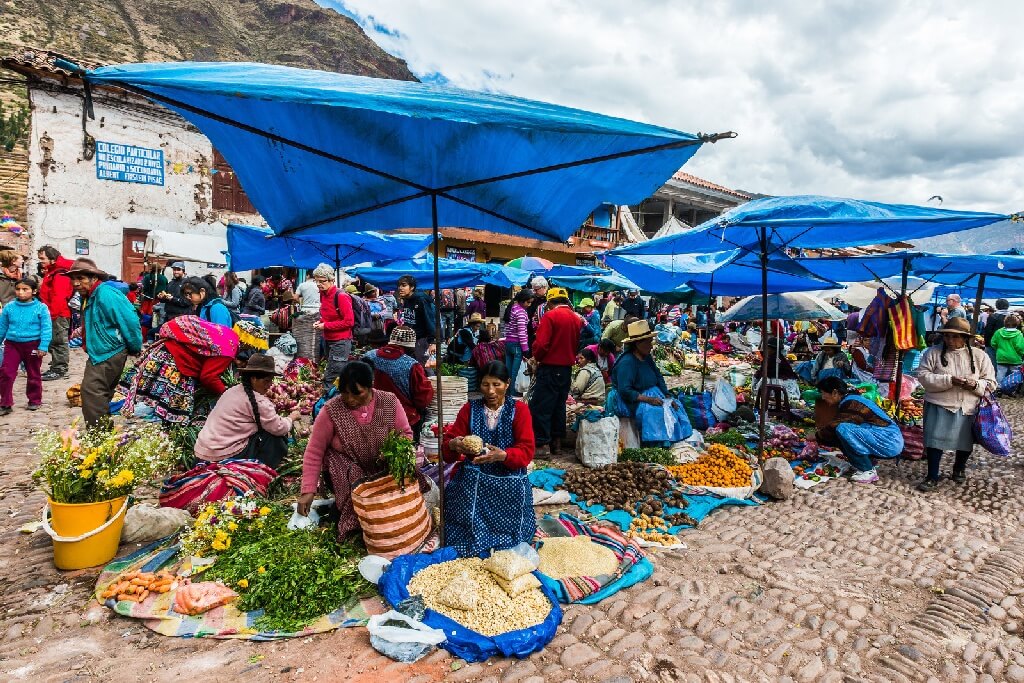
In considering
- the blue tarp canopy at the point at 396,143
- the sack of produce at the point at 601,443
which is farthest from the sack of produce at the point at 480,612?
the sack of produce at the point at 601,443

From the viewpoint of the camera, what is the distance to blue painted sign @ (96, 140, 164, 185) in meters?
15.9

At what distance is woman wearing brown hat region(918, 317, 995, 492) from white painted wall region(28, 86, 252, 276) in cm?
1845

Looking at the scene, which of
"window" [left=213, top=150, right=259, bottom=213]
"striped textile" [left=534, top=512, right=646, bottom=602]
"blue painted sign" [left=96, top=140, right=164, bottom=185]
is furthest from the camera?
"window" [left=213, top=150, right=259, bottom=213]

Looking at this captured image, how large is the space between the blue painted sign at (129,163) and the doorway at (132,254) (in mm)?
1559

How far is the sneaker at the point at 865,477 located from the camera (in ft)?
19.0

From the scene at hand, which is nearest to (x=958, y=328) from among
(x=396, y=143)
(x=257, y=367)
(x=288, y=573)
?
(x=396, y=143)

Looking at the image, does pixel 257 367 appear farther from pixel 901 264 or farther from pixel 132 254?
pixel 132 254

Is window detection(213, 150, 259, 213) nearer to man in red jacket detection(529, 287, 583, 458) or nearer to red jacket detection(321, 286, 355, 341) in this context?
red jacket detection(321, 286, 355, 341)

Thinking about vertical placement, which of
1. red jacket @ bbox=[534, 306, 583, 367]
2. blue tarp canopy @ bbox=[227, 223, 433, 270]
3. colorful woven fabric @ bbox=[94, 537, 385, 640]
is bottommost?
colorful woven fabric @ bbox=[94, 537, 385, 640]

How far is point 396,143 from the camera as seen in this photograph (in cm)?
314

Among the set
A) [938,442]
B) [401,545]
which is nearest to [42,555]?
[401,545]

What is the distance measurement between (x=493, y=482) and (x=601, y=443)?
2.49 metres

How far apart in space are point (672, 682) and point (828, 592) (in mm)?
1573

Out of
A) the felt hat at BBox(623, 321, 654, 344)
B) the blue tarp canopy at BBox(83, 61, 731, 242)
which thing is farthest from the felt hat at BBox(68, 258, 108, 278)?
the felt hat at BBox(623, 321, 654, 344)
